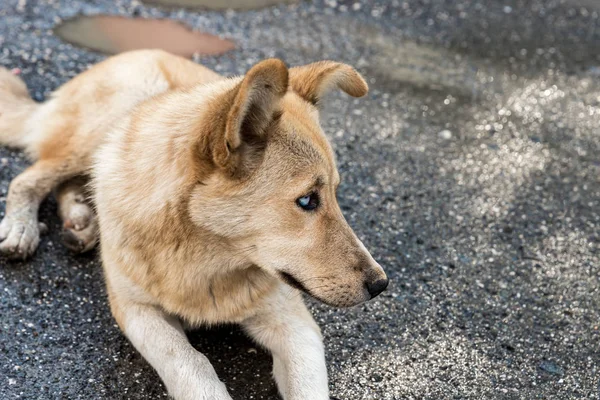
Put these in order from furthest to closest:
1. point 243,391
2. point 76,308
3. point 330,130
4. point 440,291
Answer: point 330,130
point 440,291
point 76,308
point 243,391

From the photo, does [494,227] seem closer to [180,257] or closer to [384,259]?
[384,259]

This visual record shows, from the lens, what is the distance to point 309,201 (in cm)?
286

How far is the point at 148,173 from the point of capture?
2.94 m

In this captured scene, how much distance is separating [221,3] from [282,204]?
445 centimetres

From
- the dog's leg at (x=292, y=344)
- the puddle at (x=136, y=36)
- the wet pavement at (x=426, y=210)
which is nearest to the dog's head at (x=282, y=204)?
the dog's leg at (x=292, y=344)

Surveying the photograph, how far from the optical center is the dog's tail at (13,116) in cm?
440

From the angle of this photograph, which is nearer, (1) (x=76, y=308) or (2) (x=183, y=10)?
(1) (x=76, y=308)

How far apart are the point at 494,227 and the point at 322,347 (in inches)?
68.3

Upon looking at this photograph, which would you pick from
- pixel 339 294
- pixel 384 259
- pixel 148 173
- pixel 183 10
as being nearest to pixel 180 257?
pixel 148 173

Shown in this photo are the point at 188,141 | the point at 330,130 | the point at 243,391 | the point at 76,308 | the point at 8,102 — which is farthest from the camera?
the point at 330,130

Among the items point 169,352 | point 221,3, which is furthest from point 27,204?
point 221,3

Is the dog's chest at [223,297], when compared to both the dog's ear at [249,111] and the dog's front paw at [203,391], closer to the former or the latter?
the dog's front paw at [203,391]

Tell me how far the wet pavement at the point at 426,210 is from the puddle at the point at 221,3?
141 mm

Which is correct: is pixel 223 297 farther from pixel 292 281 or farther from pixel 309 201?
pixel 309 201
